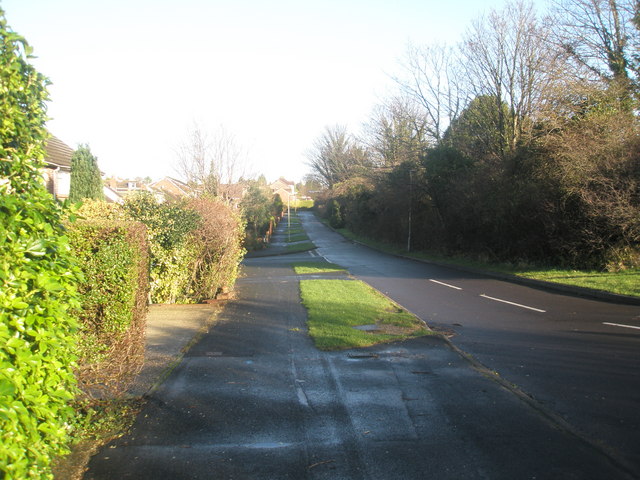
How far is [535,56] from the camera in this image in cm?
2562

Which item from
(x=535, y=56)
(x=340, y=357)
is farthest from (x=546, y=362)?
(x=535, y=56)

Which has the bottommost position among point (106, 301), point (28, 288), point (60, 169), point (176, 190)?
point (106, 301)

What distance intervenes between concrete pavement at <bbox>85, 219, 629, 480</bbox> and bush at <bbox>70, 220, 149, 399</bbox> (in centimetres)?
61

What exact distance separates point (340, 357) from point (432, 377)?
1.60 metres

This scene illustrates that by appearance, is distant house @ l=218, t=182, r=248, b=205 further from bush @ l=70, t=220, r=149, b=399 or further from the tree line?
bush @ l=70, t=220, r=149, b=399

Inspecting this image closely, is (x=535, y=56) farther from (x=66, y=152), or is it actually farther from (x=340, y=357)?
(x=66, y=152)

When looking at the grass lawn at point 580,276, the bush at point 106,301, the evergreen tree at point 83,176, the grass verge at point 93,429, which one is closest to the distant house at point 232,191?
the evergreen tree at point 83,176

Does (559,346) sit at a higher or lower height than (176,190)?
lower

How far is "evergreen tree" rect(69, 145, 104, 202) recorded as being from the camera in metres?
25.9

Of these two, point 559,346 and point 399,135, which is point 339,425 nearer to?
point 559,346

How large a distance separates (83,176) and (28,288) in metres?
25.1

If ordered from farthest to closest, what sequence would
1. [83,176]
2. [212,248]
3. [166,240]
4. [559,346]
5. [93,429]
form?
[83,176] → [212,248] → [166,240] → [559,346] → [93,429]

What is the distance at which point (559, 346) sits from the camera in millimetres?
Answer: 8766

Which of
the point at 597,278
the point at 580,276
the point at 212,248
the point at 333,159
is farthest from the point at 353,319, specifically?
the point at 333,159
